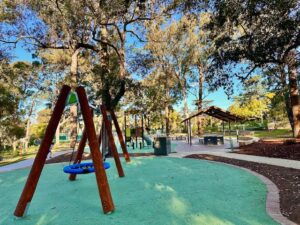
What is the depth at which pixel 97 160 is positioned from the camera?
450 centimetres

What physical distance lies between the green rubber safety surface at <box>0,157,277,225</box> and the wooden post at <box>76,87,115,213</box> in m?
0.21

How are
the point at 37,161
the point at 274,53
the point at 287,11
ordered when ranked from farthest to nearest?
the point at 274,53 → the point at 287,11 → the point at 37,161

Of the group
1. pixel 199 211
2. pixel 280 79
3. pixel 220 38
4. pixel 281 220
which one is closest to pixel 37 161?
pixel 199 211

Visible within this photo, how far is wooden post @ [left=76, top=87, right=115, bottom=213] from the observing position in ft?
13.7

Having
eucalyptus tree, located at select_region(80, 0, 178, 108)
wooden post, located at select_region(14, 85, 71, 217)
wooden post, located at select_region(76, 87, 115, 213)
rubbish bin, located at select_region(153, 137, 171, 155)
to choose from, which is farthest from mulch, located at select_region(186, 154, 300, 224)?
eucalyptus tree, located at select_region(80, 0, 178, 108)

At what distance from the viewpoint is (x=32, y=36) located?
1571cm

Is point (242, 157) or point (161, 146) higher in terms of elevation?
point (161, 146)

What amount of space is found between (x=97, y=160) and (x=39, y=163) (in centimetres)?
98

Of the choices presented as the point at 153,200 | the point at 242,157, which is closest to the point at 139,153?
the point at 242,157

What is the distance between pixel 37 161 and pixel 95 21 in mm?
8438

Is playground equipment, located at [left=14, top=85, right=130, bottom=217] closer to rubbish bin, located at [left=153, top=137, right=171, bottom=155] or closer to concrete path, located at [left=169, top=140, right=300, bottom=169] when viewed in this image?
concrete path, located at [left=169, top=140, right=300, bottom=169]

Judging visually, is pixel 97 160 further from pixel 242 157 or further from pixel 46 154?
pixel 242 157

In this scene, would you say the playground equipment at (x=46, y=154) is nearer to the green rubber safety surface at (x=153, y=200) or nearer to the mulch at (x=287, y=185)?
the green rubber safety surface at (x=153, y=200)

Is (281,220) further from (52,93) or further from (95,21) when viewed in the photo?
(52,93)
